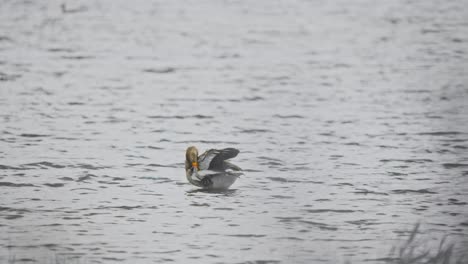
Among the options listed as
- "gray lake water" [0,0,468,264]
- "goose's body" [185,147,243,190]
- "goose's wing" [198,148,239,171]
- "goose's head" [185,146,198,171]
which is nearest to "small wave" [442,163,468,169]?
"gray lake water" [0,0,468,264]

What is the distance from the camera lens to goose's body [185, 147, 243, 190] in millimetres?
11586

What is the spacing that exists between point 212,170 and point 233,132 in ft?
9.94

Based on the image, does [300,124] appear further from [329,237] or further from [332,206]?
[329,237]

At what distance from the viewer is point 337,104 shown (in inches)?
645

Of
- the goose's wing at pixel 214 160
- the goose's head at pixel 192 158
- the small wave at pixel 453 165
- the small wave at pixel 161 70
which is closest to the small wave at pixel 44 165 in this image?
the goose's head at pixel 192 158

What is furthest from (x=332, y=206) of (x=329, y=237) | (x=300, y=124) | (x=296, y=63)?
(x=296, y=63)

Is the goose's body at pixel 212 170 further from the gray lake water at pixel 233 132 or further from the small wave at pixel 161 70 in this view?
the small wave at pixel 161 70

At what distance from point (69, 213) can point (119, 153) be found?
2867 millimetres

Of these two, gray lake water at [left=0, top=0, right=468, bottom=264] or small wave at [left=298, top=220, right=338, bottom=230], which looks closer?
gray lake water at [left=0, top=0, right=468, bottom=264]

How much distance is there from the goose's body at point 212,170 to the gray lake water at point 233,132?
150 millimetres

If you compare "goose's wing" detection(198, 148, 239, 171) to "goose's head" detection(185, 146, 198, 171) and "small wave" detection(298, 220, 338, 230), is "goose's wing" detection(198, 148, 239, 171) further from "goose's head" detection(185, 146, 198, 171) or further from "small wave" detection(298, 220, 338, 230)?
"small wave" detection(298, 220, 338, 230)

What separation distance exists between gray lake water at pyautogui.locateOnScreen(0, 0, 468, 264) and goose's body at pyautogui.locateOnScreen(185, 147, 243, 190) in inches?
5.9

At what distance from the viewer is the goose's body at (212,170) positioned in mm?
11586

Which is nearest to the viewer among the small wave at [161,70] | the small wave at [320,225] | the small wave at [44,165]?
the small wave at [320,225]
